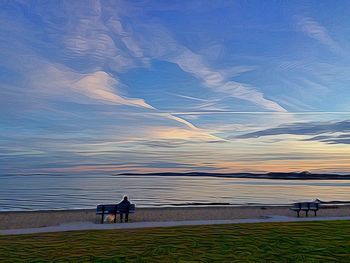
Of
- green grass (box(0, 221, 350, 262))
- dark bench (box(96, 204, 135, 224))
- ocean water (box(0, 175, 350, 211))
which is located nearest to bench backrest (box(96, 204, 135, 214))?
dark bench (box(96, 204, 135, 224))

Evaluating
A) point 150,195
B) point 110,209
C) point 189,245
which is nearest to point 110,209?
point 110,209

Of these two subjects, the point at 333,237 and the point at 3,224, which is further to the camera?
the point at 3,224

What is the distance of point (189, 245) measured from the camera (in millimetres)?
11305

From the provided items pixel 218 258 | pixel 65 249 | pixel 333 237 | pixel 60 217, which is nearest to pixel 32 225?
pixel 60 217

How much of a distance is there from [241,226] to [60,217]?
8.83 m

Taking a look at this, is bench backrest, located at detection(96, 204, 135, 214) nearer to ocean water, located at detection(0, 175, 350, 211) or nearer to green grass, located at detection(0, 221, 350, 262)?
green grass, located at detection(0, 221, 350, 262)

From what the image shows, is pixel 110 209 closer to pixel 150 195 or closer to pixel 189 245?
pixel 189 245

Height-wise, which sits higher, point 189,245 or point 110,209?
point 110,209

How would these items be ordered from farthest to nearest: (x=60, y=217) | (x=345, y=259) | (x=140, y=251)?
1. (x=60, y=217)
2. (x=140, y=251)
3. (x=345, y=259)

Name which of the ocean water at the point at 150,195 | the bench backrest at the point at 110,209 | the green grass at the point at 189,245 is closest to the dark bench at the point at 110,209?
the bench backrest at the point at 110,209

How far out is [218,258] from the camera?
9.98 meters

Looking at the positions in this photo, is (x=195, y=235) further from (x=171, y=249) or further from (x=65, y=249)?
(x=65, y=249)

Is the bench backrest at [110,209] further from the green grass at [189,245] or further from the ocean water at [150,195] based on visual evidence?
the ocean water at [150,195]

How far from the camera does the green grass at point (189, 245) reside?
9.99 meters
